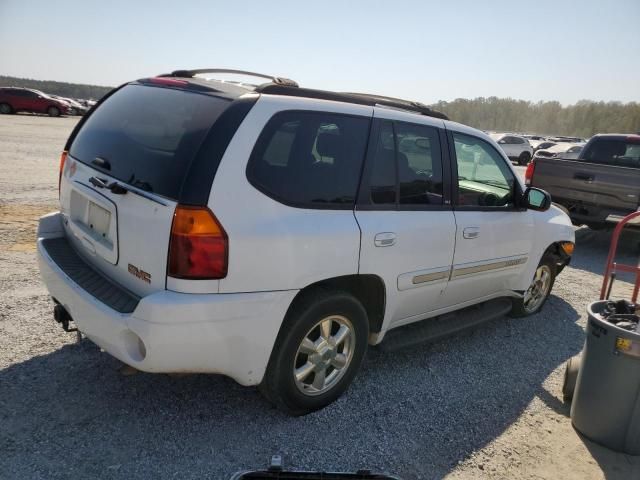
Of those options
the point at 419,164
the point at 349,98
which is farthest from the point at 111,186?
the point at 419,164

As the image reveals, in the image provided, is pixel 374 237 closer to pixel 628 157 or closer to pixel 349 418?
pixel 349 418

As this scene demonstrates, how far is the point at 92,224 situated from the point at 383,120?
74.5 inches

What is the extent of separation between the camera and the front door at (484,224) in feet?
12.0

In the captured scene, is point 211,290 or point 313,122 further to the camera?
point 313,122

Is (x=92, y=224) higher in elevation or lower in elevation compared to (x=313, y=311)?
higher

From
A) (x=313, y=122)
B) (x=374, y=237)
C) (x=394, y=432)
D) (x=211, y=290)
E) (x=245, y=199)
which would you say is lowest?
(x=394, y=432)

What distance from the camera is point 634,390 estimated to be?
2.83 meters

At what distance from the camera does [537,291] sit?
16.6 ft

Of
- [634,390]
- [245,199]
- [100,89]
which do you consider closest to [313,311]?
[245,199]

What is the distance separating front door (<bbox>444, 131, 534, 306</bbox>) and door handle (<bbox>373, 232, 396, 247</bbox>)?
0.74m

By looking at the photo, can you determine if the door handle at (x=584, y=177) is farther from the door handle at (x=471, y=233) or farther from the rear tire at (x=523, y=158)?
the rear tire at (x=523, y=158)

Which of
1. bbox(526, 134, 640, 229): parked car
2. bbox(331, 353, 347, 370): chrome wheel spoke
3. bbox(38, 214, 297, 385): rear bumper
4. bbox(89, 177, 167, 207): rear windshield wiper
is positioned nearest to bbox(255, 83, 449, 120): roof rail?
bbox(89, 177, 167, 207): rear windshield wiper

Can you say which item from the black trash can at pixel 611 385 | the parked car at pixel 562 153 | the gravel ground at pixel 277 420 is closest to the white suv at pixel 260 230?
the gravel ground at pixel 277 420

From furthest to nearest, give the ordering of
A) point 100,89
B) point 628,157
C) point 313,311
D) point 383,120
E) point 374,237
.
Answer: point 100,89, point 628,157, point 383,120, point 374,237, point 313,311
